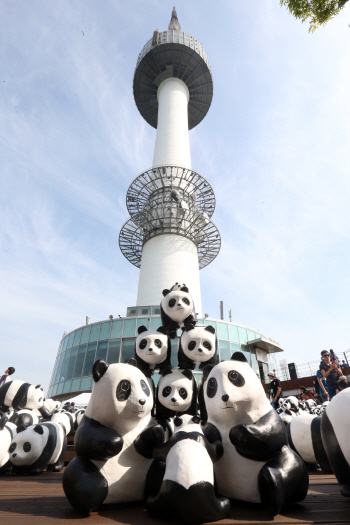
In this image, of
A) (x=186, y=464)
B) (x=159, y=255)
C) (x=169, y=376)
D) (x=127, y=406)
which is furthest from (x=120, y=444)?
(x=159, y=255)

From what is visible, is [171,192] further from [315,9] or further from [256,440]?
[256,440]

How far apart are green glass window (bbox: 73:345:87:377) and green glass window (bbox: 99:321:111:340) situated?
134 centimetres

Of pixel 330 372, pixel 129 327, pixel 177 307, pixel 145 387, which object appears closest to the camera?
pixel 145 387

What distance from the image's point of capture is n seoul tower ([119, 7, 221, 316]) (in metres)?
22.1

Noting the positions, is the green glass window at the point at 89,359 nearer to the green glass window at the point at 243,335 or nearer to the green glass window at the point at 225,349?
the green glass window at the point at 225,349

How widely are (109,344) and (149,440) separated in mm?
16937

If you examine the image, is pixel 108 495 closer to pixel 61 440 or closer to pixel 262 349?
pixel 61 440

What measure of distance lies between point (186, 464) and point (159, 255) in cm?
2042

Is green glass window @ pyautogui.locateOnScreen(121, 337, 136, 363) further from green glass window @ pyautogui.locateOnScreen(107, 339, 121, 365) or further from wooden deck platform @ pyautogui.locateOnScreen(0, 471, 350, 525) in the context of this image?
wooden deck platform @ pyautogui.locateOnScreen(0, 471, 350, 525)

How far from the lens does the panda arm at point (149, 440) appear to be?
242cm

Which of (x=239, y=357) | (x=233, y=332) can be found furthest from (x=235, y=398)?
(x=233, y=332)

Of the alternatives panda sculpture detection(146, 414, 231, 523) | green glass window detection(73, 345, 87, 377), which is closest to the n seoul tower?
green glass window detection(73, 345, 87, 377)

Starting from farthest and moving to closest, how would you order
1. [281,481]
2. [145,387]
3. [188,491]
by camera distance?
[145,387], [281,481], [188,491]

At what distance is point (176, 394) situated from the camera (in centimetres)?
366
